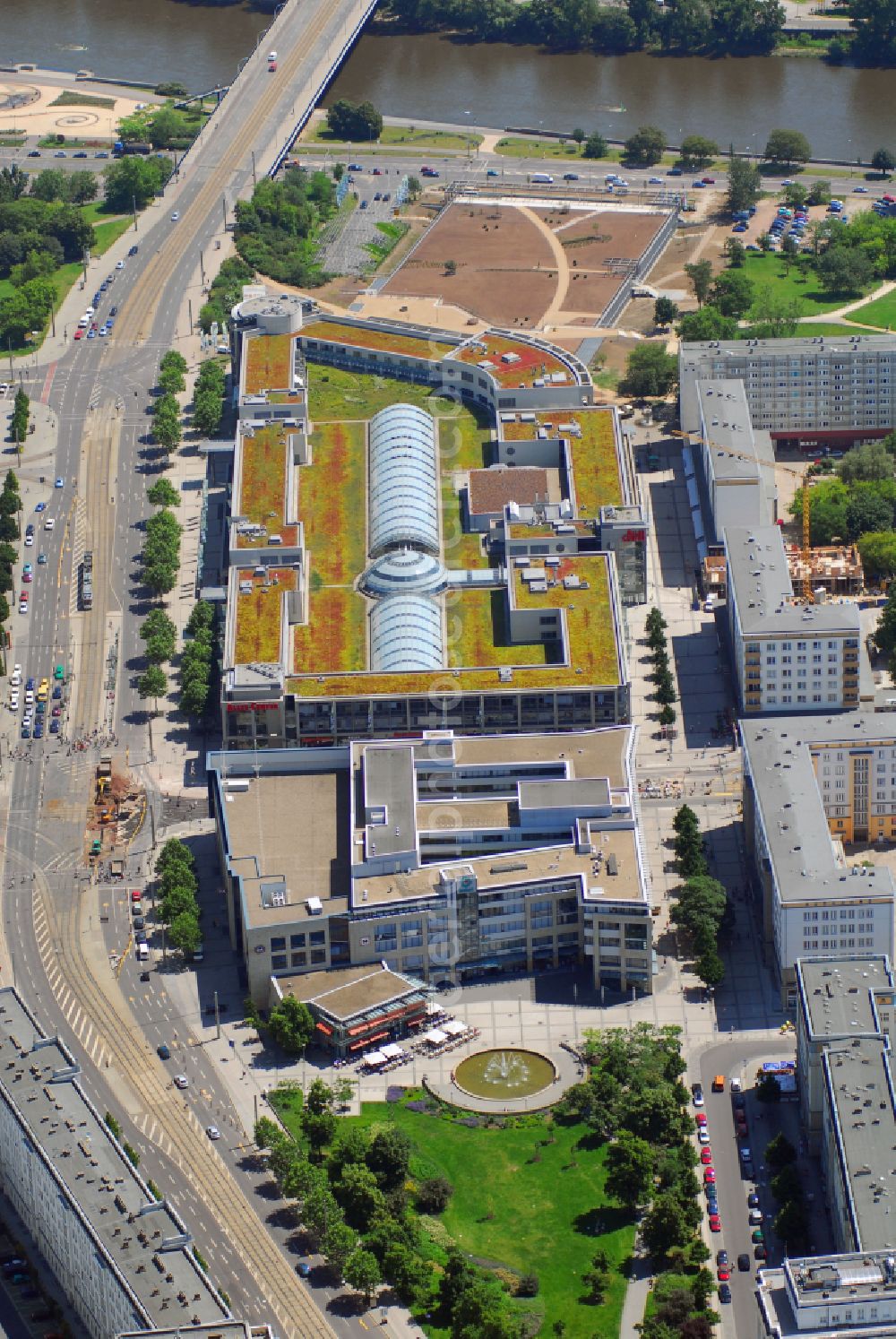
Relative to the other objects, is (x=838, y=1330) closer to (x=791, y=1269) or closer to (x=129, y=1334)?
(x=791, y=1269)

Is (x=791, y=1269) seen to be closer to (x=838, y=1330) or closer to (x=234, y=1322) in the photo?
(x=838, y=1330)

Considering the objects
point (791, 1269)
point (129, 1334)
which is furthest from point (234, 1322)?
point (791, 1269)

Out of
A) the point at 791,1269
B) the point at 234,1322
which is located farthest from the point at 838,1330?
the point at 234,1322

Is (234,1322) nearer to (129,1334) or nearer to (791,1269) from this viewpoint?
(129,1334)

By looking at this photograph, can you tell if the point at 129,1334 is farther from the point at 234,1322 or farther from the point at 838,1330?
the point at 838,1330
